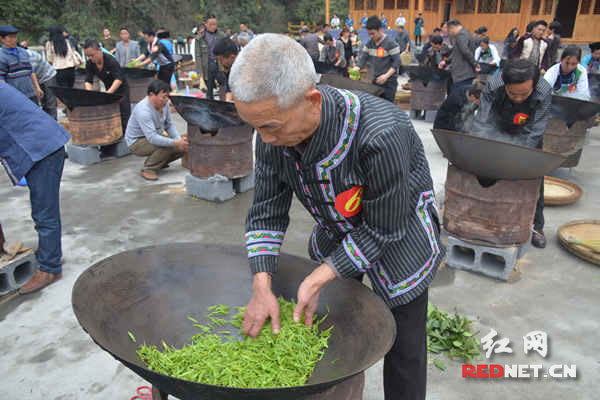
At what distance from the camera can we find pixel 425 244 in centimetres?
161

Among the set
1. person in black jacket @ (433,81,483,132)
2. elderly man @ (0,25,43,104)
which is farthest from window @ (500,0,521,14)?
elderly man @ (0,25,43,104)

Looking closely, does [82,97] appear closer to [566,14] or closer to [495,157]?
[495,157]

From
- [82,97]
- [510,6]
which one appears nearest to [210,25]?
[82,97]

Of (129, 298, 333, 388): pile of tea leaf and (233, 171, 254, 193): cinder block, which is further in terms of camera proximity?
(233, 171, 254, 193): cinder block

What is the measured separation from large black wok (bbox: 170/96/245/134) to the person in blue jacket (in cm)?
143

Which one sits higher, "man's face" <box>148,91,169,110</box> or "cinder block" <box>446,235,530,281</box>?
"man's face" <box>148,91,169,110</box>

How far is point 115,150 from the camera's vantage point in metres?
6.64

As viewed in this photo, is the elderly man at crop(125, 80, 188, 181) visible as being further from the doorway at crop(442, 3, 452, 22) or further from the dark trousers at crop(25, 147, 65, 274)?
the doorway at crop(442, 3, 452, 22)

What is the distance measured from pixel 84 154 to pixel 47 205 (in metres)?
3.35

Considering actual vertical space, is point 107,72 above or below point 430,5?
below

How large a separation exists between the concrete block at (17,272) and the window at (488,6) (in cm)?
2498

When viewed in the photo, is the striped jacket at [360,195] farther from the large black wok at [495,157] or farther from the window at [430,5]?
the window at [430,5]

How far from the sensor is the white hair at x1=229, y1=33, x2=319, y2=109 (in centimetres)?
112

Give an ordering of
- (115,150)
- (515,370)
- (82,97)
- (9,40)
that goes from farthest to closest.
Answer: (115,150)
(82,97)
(9,40)
(515,370)
